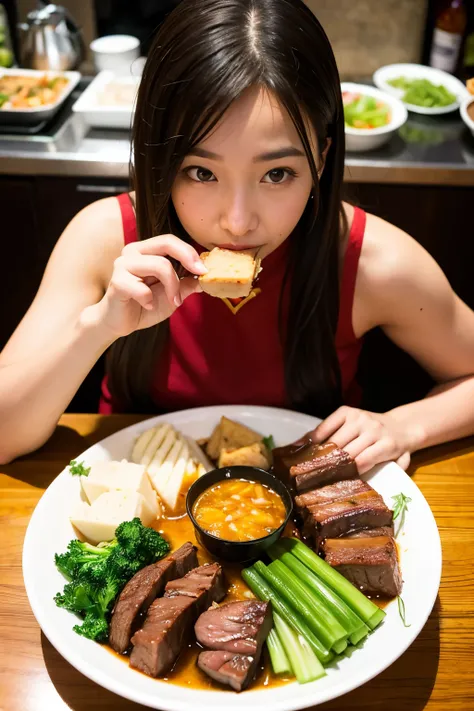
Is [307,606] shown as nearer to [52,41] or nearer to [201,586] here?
[201,586]

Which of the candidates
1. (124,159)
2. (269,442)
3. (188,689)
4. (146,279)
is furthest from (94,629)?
(124,159)

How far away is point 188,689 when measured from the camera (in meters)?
1.41

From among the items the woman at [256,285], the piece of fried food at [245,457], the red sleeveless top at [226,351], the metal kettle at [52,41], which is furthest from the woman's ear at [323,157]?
the metal kettle at [52,41]

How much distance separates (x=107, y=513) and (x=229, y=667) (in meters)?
0.52

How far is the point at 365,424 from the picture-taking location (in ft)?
6.54

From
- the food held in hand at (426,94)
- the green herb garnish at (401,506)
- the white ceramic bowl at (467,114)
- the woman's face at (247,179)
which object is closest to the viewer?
the woman's face at (247,179)

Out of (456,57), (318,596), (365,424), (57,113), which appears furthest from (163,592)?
(456,57)

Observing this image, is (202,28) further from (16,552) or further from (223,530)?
(16,552)

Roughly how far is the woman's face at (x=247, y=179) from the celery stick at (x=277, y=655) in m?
0.94

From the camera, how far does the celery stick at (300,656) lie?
1426 mm

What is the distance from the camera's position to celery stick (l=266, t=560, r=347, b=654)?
4.80 feet

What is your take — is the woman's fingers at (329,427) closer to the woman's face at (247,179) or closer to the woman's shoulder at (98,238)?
the woman's face at (247,179)

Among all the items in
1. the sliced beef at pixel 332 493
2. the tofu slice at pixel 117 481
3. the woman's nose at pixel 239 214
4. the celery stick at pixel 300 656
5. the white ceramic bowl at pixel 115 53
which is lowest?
the celery stick at pixel 300 656

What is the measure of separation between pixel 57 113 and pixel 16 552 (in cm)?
272
